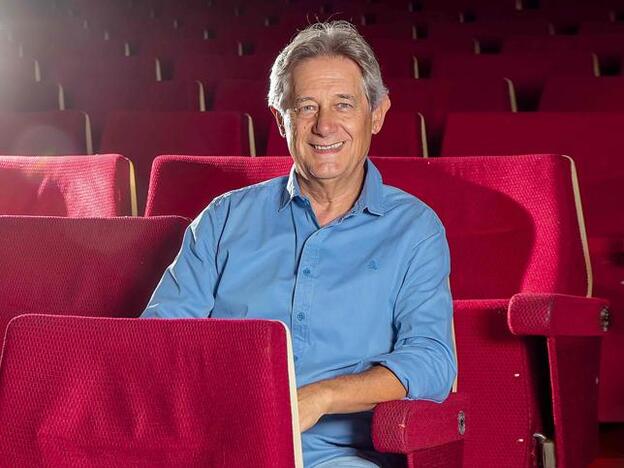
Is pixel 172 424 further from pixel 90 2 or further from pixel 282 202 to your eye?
pixel 90 2

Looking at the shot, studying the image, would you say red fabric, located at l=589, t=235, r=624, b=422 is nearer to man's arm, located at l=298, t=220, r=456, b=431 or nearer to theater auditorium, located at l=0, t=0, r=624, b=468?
theater auditorium, located at l=0, t=0, r=624, b=468

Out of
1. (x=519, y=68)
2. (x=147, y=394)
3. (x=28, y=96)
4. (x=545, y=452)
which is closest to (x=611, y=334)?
(x=545, y=452)

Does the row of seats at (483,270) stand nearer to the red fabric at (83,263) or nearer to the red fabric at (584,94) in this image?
the red fabric at (83,263)

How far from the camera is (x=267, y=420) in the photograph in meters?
0.54

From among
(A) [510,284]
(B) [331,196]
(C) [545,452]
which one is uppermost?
(B) [331,196]

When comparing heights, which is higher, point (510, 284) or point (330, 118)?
point (330, 118)

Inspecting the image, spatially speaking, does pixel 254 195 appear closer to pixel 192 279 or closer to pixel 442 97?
pixel 192 279

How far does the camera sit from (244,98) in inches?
71.6

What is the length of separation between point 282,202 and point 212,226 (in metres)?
0.05

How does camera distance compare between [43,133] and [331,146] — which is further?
[43,133]

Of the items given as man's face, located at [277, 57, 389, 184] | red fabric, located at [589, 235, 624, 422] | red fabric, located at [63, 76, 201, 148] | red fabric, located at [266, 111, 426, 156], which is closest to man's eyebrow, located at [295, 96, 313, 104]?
man's face, located at [277, 57, 389, 184]

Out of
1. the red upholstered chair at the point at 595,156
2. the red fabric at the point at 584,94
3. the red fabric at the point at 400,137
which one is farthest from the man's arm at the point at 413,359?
the red fabric at the point at 584,94

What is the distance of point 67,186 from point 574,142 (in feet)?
1.73

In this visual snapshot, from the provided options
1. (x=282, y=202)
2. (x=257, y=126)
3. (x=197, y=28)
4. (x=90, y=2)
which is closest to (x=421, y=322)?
(x=282, y=202)
